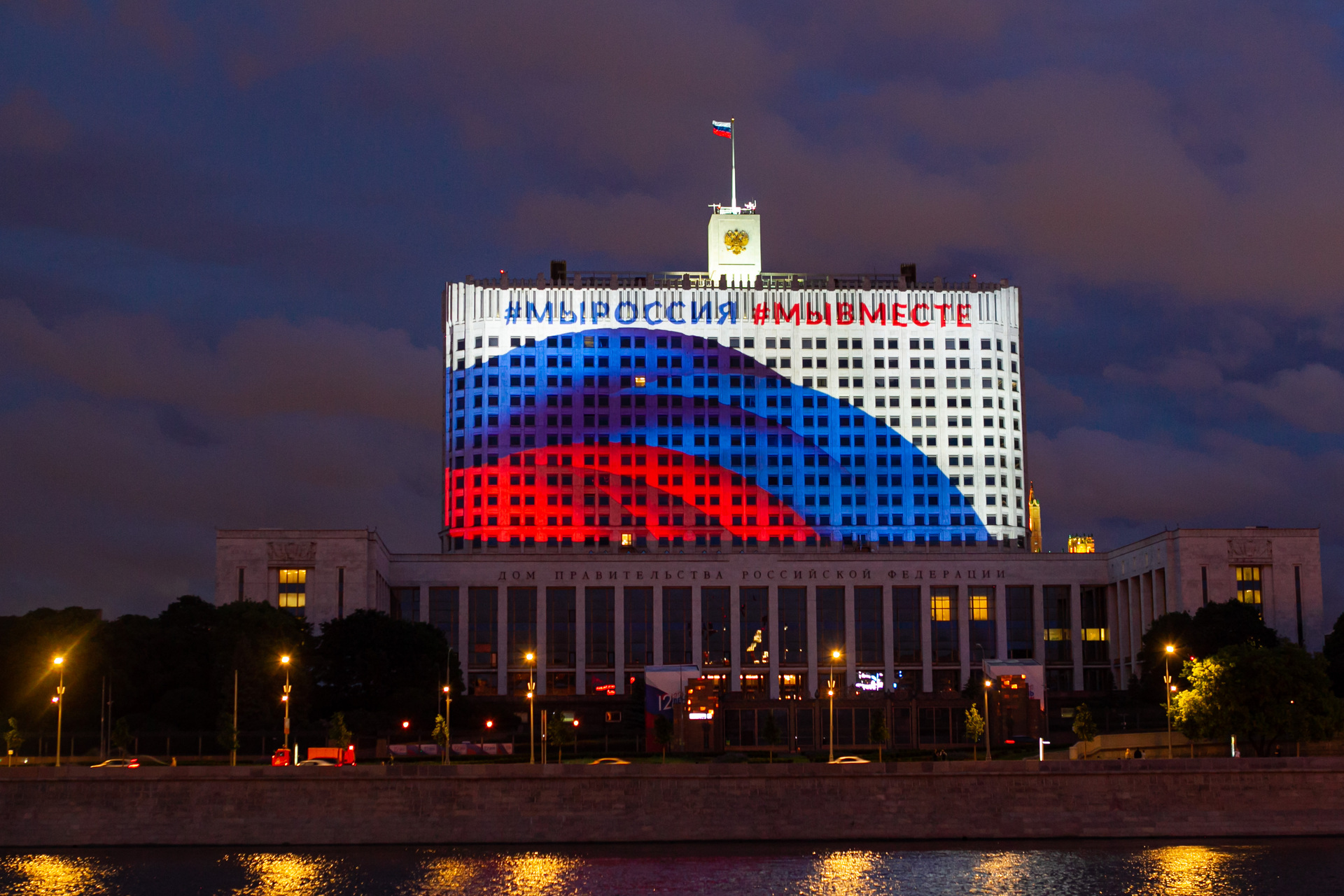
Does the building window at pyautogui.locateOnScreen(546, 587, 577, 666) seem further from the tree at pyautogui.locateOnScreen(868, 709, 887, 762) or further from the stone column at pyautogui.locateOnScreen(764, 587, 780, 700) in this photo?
the tree at pyautogui.locateOnScreen(868, 709, 887, 762)

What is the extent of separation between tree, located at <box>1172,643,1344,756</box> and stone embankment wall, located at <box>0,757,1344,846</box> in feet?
58.0

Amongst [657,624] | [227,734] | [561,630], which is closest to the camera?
[227,734]

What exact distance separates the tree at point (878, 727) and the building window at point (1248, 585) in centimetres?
5961

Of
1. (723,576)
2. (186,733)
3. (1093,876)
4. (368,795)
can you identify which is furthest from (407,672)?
(1093,876)

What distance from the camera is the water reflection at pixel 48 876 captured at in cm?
8119

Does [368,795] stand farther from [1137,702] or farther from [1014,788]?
[1137,702]

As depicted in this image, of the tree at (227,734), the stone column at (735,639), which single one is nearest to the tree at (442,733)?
the tree at (227,734)

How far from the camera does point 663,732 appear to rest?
127125 mm

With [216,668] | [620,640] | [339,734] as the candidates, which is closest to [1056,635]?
[620,640]

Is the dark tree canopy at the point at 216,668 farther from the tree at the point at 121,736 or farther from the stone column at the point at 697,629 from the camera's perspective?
the stone column at the point at 697,629

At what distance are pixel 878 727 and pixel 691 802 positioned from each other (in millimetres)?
36833

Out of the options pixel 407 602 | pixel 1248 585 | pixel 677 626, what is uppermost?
pixel 1248 585

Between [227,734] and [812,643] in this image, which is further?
[812,643]

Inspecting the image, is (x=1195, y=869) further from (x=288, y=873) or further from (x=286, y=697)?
(x=286, y=697)
